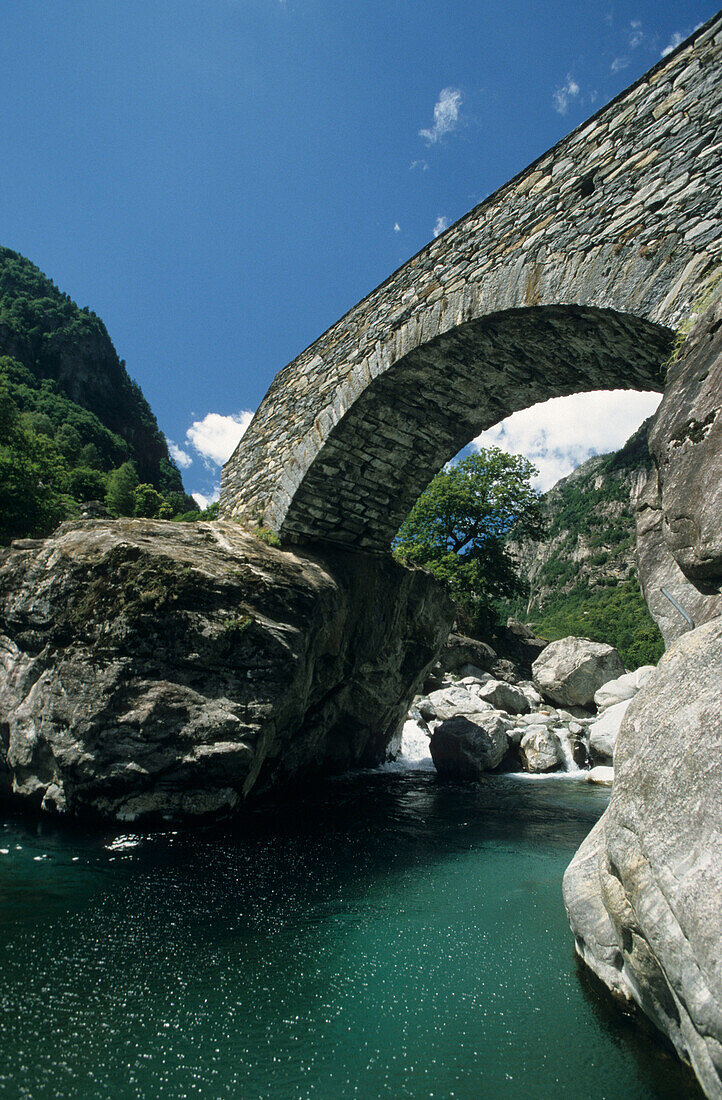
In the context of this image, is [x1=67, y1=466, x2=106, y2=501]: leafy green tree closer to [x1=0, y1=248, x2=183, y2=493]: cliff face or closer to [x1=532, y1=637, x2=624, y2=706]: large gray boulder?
[x1=532, y1=637, x2=624, y2=706]: large gray boulder

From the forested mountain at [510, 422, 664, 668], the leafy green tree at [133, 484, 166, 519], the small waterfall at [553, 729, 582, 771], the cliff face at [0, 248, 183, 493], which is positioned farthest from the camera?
the cliff face at [0, 248, 183, 493]

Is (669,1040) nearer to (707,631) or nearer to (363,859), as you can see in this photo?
(707,631)

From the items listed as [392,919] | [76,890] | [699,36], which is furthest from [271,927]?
[699,36]

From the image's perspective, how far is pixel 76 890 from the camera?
142 inches

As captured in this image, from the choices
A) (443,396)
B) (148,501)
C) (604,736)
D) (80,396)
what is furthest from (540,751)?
(80,396)

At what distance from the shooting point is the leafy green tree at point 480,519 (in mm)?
21141

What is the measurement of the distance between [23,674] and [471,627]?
15.9 m

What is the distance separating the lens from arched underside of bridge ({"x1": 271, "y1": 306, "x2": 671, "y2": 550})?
14.9 feet

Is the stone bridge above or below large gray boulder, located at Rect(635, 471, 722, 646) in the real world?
above

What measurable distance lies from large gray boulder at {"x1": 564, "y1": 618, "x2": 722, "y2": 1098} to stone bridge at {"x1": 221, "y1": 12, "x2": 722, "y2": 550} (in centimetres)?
260

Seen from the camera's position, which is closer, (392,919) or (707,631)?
(707,631)

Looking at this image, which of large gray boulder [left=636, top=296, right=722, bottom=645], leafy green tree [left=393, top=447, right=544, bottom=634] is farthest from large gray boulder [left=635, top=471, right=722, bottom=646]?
leafy green tree [left=393, top=447, right=544, bottom=634]

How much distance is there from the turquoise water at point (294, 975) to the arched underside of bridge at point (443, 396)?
400 centimetres

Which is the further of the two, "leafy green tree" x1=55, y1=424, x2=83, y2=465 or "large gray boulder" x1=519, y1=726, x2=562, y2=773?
"leafy green tree" x1=55, y1=424, x2=83, y2=465
